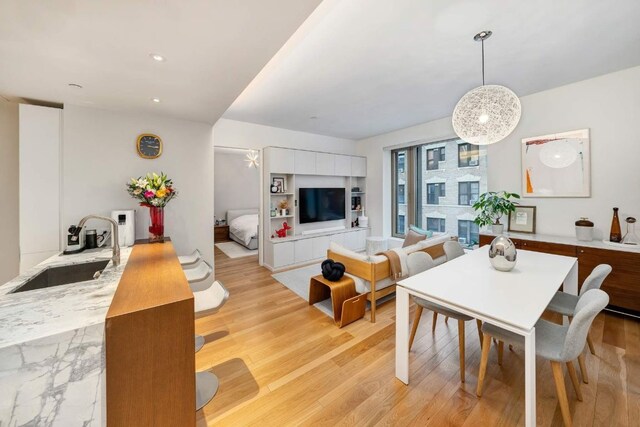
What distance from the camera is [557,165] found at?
3129 millimetres

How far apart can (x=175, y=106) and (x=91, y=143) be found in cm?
102

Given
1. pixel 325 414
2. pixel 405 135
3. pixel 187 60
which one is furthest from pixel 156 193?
pixel 405 135

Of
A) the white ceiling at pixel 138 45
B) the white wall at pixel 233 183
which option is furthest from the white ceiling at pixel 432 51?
the white wall at pixel 233 183

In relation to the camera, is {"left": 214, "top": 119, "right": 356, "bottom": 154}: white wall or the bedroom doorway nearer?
{"left": 214, "top": 119, "right": 356, "bottom": 154}: white wall

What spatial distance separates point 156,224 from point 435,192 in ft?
15.4

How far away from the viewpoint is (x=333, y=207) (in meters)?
5.38

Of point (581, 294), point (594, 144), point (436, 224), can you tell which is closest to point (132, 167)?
point (581, 294)

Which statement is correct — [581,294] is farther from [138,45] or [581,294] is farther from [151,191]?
[151,191]

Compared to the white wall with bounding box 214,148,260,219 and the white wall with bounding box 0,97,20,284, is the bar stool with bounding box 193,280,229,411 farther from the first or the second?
the white wall with bounding box 214,148,260,219

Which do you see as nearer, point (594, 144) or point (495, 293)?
point (495, 293)

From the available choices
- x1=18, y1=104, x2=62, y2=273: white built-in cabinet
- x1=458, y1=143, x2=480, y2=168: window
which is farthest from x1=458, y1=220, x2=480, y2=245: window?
x1=18, y1=104, x2=62, y2=273: white built-in cabinet

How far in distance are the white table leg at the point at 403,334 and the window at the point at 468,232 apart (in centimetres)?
338

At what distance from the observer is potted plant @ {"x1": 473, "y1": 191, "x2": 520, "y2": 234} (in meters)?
3.40

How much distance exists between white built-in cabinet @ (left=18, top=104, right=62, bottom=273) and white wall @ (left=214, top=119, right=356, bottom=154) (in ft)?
6.25
